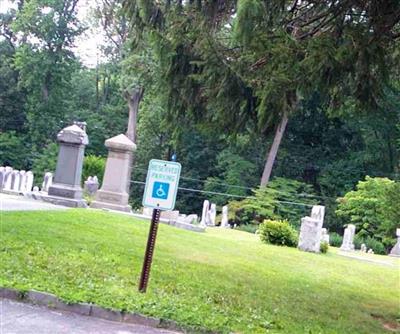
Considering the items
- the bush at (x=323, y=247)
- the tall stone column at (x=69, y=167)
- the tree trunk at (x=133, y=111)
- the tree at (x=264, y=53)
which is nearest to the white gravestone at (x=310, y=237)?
the bush at (x=323, y=247)

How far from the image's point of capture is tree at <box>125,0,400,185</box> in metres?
6.53

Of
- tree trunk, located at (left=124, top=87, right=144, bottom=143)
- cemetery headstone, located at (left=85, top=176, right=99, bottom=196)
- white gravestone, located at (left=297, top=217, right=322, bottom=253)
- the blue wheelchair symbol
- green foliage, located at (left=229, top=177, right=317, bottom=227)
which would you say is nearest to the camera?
the blue wheelchair symbol

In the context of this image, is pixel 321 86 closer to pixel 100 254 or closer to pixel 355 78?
pixel 355 78

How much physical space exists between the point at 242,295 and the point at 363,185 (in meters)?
20.7

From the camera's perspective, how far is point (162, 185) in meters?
6.15

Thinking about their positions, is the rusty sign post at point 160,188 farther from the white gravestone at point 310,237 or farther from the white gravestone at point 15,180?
the white gravestone at point 15,180

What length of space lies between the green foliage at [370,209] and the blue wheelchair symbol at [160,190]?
60.7 feet

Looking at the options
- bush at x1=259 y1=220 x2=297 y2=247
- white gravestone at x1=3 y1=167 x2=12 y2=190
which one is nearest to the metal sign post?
bush at x1=259 y1=220 x2=297 y2=247

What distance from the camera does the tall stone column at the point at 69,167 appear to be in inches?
573

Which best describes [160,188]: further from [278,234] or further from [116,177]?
[116,177]

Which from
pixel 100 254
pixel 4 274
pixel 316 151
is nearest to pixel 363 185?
pixel 316 151

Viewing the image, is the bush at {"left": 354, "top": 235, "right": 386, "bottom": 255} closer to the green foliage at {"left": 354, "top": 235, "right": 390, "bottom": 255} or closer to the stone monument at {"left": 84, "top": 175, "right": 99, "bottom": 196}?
the green foliage at {"left": 354, "top": 235, "right": 390, "bottom": 255}

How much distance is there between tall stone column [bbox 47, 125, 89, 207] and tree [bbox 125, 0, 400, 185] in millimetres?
6666

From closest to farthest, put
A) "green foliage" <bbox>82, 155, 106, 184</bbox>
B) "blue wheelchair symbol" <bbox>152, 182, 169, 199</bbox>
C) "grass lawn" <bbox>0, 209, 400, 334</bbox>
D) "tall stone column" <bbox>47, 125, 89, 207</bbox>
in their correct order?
"grass lawn" <bbox>0, 209, 400, 334</bbox>, "blue wheelchair symbol" <bbox>152, 182, 169, 199</bbox>, "tall stone column" <bbox>47, 125, 89, 207</bbox>, "green foliage" <bbox>82, 155, 106, 184</bbox>
